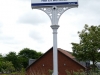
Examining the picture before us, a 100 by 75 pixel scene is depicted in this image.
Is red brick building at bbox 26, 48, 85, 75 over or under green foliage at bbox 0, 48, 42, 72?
under

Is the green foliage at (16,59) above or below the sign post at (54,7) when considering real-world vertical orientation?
above

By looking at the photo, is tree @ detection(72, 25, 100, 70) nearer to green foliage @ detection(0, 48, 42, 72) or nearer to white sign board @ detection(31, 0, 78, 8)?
white sign board @ detection(31, 0, 78, 8)

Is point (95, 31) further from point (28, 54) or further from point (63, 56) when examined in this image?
point (28, 54)

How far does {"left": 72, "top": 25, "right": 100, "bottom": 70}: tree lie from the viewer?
2159cm

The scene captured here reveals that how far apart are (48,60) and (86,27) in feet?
59.8

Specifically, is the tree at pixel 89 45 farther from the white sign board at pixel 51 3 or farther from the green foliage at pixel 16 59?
the green foliage at pixel 16 59

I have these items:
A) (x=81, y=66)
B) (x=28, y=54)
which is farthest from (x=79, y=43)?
(x=28, y=54)

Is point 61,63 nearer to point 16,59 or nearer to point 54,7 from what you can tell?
point 54,7

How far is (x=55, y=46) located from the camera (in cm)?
746

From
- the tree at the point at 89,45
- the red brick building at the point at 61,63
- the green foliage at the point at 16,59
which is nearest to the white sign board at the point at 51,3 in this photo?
the tree at the point at 89,45

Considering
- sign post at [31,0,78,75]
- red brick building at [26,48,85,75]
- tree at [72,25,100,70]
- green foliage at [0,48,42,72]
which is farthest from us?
green foliage at [0,48,42,72]

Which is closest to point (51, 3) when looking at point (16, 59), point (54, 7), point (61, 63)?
point (54, 7)

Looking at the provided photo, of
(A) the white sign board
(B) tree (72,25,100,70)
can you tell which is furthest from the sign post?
(B) tree (72,25,100,70)

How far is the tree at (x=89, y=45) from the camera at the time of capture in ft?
70.8
